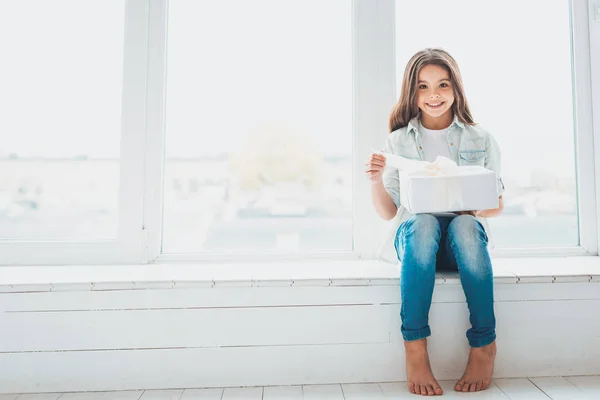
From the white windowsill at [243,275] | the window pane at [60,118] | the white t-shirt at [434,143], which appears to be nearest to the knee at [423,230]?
the white windowsill at [243,275]

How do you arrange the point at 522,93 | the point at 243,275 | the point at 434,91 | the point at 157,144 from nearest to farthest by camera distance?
1. the point at 243,275
2. the point at 434,91
3. the point at 157,144
4. the point at 522,93

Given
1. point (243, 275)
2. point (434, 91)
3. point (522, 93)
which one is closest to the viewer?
point (243, 275)

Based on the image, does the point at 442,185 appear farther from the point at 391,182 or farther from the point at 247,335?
the point at 247,335

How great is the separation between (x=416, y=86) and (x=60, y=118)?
1.28 m

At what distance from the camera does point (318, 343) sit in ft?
3.95

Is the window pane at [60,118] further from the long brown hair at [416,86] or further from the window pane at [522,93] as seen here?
the window pane at [522,93]

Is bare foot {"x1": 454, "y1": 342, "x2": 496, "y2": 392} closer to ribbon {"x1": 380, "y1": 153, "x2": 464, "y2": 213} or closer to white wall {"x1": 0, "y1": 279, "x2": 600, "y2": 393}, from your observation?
white wall {"x1": 0, "y1": 279, "x2": 600, "y2": 393}

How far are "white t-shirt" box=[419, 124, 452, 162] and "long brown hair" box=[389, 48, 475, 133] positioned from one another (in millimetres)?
67

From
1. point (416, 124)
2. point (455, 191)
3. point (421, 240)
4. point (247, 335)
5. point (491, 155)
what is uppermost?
point (416, 124)

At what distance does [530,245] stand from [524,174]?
0.92ft

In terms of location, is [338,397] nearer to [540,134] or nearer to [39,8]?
[540,134]

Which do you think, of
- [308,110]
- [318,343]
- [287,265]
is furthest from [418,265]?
[308,110]

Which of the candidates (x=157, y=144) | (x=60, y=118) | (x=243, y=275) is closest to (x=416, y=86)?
(x=243, y=275)

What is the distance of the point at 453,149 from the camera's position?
1.37 metres
